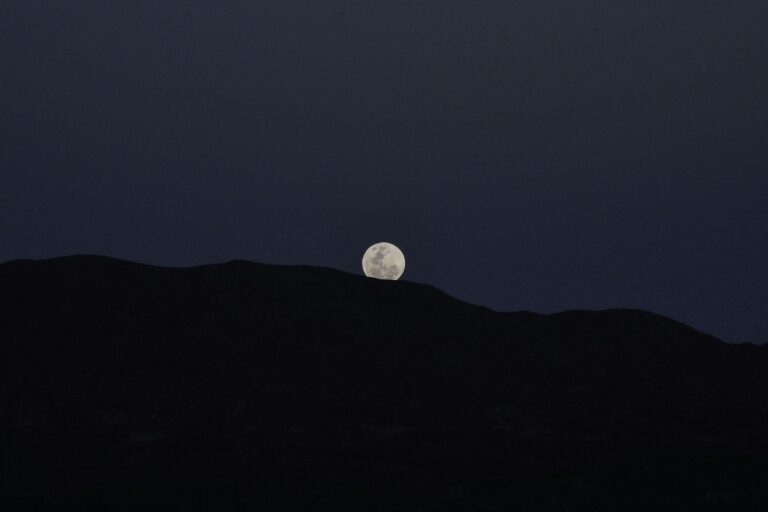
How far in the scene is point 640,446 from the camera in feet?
335

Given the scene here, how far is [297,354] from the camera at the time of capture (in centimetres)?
12050

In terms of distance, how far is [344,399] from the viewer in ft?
369

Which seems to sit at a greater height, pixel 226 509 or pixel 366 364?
pixel 366 364

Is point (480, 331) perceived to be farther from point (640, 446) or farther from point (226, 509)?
point (226, 509)

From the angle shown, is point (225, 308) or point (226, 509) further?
point (225, 308)

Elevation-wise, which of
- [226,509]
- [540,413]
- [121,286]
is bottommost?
[226,509]

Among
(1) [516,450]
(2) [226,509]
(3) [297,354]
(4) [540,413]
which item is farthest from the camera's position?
(3) [297,354]

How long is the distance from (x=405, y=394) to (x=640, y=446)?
26.5 m

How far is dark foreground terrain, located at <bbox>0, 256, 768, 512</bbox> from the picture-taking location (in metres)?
73.8

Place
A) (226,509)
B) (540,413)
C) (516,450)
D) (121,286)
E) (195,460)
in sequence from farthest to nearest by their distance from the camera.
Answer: (121,286), (540,413), (516,450), (195,460), (226,509)

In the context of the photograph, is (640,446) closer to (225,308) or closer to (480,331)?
(480,331)

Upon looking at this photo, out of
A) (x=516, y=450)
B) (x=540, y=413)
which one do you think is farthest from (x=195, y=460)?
(x=540, y=413)

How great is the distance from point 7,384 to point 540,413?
5562 centimetres

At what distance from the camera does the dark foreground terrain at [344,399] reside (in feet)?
242
